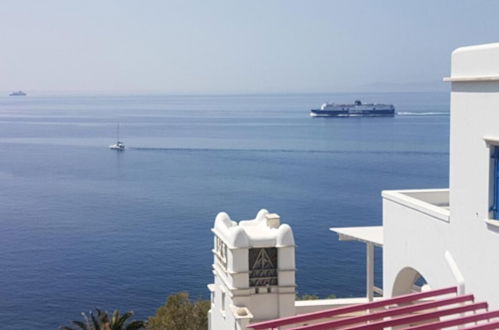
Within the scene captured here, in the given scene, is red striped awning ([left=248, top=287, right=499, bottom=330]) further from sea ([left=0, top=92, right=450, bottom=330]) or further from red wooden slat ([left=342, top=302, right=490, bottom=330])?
sea ([left=0, top=92, right=450, bottom=330])

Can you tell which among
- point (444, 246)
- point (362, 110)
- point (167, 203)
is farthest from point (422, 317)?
point (362, 110)

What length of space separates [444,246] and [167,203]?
5306 cm

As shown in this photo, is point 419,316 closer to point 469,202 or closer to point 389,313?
point 389,313

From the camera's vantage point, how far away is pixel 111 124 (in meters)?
152

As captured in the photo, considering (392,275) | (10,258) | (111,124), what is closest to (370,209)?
(10,258)

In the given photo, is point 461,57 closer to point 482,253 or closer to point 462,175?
point 462,175

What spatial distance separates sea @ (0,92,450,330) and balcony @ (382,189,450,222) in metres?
26.3

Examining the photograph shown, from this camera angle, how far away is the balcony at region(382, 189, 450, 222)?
28.7ft

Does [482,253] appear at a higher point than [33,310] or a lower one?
higher

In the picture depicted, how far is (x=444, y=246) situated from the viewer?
8617mm

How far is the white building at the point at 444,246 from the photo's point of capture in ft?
24.4

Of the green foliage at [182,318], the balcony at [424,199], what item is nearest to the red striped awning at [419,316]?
the balcony at [424,199]

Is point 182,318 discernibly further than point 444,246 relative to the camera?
Yes

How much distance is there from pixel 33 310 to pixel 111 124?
117258 millimetres
